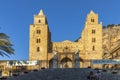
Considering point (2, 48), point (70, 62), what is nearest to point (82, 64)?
point (70, 62)

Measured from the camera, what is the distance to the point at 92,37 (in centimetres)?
12681

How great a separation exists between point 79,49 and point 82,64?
934 cm

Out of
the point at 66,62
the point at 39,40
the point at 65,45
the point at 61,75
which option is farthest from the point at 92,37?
the point at 61,75

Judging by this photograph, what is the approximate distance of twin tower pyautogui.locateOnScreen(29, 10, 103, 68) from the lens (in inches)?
4875

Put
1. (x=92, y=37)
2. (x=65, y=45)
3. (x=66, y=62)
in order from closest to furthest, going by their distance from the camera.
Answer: (x=66, y=62)
(x=92, y=37)
(x=65, y=45)

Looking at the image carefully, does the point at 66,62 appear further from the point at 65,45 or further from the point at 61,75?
the point at 61,75

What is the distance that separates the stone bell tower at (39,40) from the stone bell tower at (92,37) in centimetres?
1169

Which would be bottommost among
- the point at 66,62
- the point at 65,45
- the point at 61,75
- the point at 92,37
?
the point at 61,75

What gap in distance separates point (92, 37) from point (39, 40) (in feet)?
52.5

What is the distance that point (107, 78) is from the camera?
45656 mm

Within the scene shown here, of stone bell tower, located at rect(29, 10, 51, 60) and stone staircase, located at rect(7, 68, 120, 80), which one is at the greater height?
stone bell tower, located at rect(29, 10, 51, 60)

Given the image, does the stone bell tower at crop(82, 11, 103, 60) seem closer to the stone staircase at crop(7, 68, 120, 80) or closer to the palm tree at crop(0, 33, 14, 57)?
the stone staircase at crop(7, 68, 120, 80)

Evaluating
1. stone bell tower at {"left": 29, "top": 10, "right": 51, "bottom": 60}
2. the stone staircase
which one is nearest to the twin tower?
stone bell tower at {"left": 29, "top": 10, "right": 51, "bottom": 60}

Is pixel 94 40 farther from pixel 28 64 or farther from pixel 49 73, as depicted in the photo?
pixel 49 73
